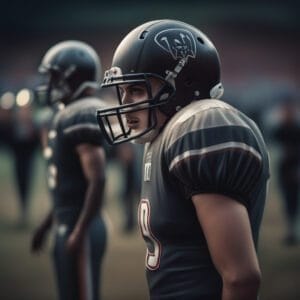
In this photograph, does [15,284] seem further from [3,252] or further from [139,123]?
[139,123]

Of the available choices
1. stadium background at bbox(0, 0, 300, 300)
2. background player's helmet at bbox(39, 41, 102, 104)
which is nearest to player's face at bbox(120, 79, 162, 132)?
background player's helmet at bbox(39, 41, 102, 104)

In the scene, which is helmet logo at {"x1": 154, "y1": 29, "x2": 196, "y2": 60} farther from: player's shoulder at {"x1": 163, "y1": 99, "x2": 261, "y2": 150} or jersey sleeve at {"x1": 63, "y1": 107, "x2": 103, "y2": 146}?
jersey sleeve at {"x1": 63, "y1": 107, "x2": 103, "y2": 146}

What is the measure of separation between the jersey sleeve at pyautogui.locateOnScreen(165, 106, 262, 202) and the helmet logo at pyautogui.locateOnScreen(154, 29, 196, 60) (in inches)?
11.9

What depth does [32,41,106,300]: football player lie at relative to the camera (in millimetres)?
3332

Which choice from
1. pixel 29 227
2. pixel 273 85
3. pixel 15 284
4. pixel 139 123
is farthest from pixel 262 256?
pixel 273 85

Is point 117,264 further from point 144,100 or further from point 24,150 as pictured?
point 144,100

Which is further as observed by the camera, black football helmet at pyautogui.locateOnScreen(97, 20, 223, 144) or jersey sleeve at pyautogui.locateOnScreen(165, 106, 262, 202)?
black football helmet at pyautogui.locateOnScreen(97, 20, 223, 144)

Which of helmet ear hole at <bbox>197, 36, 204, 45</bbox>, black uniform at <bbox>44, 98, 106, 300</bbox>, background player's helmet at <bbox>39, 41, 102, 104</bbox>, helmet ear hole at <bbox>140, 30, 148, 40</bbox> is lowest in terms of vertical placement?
black uniform at <bbox>44, 98, 106, 300</bbox>

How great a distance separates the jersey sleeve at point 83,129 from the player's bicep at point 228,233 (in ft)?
5.61

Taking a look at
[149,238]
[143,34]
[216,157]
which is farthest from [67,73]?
[216,157]

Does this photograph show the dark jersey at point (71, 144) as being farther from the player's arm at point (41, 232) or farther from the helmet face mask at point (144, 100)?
the helmet face mask at point (144, 100)

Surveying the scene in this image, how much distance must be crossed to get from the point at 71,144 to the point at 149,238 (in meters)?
1.55

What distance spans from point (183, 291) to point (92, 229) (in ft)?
5.36

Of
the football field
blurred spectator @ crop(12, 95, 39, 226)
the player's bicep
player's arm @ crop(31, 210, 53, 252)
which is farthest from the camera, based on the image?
blurred spectator @ crop(12, 95, 39, 226)
